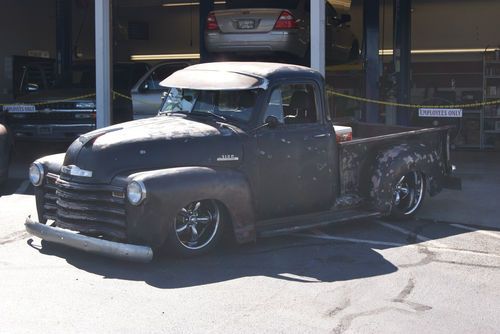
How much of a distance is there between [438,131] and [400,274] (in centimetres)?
351

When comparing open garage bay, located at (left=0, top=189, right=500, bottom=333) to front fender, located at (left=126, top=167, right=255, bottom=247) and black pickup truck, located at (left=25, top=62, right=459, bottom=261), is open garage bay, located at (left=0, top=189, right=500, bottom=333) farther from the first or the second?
front fender, located at (left=126, top=167, right=255, bottom=247)

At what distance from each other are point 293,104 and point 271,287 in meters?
2.56

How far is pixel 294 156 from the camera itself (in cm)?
735

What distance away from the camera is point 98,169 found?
20.8 ft

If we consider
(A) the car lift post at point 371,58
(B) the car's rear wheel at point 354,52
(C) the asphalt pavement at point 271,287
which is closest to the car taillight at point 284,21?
(A) the car lift post at point 371,58

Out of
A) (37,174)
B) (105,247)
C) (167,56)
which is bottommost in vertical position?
(105,247)

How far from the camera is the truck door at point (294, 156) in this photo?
715 cm

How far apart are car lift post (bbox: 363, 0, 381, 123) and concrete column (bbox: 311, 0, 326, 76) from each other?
2.52 metres

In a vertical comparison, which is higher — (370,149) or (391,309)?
(370,149)

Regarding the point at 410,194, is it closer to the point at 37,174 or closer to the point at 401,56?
the point at 37,174

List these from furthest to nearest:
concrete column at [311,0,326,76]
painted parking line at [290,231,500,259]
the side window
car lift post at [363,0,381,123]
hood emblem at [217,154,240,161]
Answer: car lift post at [363,0,381,123]
concrete column at [311,0,326,76]
the side window
painted parking line at [290,231,500,259]
hood emblem at [217,154,240,161]

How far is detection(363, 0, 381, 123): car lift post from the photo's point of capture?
1337 centimetres

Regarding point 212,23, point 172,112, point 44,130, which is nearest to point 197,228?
point 172,112

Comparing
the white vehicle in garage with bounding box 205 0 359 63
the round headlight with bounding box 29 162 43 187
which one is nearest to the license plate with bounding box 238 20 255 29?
the white vehicle in garage with bounding box 205 0 359 63
